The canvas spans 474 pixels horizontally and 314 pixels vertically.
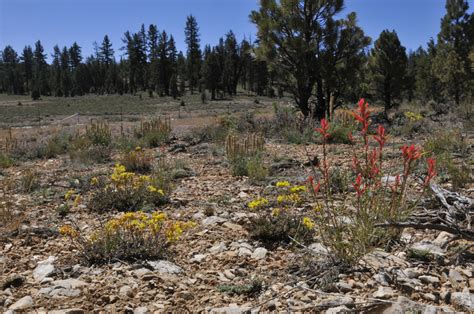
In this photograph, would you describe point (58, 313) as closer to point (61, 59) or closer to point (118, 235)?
point (118, 235)

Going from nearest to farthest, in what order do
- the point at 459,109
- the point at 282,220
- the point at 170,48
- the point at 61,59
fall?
1. the point at 282,220
2. the point at 459,109
3. the point at 170,48
4. the point at 61,59

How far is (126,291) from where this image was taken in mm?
2986

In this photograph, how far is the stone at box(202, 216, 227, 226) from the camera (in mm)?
4375

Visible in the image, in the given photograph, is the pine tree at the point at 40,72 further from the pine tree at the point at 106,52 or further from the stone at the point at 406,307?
the stone at the point at 406,307

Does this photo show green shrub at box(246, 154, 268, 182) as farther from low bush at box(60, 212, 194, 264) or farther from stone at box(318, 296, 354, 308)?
stone at box(318, 296, 354, 308)

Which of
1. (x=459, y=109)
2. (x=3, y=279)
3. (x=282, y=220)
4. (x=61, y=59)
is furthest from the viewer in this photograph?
(x=61, y=59)

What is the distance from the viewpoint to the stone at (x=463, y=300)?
2518 millimetres

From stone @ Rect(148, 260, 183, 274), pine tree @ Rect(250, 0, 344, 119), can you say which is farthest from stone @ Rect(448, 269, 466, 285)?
pine tree @ Rect(250, 0, 344, 119)

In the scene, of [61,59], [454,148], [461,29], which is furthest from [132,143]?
[61,59]

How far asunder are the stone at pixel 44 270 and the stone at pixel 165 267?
0.74 metres

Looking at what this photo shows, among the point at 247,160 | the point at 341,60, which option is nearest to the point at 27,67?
the point at 341,60

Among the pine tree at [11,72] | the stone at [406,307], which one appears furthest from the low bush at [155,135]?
the pine tree at [11,72]

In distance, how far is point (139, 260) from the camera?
11.4ft

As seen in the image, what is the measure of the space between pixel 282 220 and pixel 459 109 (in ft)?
45.1
